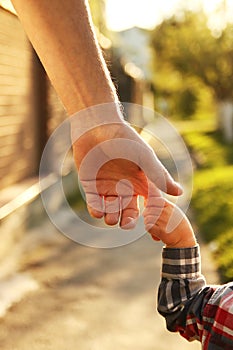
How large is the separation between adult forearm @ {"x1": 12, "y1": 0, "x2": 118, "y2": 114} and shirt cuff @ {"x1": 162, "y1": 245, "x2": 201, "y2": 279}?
645mm

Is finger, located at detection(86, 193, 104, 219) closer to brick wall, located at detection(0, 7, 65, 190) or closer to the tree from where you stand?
brick wall, located at detection(0, 7, 65, 190)

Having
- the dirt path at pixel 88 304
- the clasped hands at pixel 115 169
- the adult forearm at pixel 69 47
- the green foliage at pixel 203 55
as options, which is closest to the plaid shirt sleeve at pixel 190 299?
the clasped hands at pixel 115 169

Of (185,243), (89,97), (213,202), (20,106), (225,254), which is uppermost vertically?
(89,97)

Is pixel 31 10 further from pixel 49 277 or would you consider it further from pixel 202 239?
pixel 202 239

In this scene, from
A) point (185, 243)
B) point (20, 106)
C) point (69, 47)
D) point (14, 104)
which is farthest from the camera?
point (20, 106)

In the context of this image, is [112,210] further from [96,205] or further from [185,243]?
[185,243]

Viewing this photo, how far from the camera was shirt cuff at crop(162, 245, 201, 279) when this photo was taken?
1.88m

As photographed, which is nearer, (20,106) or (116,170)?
(116,170)

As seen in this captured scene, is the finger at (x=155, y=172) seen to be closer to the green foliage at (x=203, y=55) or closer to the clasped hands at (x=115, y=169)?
the clasped hands at (x=115, y=169)

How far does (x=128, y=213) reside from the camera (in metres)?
1.33

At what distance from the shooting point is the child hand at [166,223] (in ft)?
4.98

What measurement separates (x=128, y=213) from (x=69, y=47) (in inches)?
12.7

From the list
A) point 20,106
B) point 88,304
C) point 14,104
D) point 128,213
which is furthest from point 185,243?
point 20,106

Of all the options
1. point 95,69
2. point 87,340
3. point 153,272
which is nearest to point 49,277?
point 153,272
